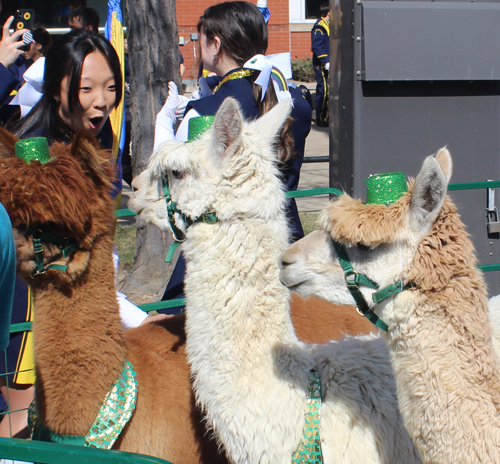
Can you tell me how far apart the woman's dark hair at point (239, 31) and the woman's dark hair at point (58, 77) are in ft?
1.82

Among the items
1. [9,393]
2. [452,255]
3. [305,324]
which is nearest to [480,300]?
[452,255]

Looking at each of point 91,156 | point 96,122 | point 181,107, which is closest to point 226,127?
point 91,156

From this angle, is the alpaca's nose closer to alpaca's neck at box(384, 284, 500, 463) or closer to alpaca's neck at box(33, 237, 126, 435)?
alpaca's neck at box(384, 284, 500, 463)

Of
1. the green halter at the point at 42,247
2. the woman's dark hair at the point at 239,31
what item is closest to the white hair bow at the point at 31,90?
the woman's dark hair at the point at 239,31

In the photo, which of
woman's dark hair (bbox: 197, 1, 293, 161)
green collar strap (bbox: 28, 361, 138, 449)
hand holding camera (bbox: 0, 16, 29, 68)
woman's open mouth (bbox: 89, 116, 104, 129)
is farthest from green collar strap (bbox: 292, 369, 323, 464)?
hand holding camera (bbox: 0, 16, 29, 68)

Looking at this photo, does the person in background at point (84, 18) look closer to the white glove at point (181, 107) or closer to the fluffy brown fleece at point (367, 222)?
the white glove at point (181, 107)

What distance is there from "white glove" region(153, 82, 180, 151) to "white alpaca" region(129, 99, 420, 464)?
2.64 feet

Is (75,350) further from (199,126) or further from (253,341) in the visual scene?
(199,126)

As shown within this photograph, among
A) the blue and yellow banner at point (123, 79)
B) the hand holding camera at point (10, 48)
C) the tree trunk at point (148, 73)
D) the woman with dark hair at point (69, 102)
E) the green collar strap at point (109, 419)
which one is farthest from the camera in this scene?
the tree trunk at point (148, 73)

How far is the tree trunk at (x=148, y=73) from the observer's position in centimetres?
485

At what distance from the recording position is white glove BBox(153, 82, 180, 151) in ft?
9.47

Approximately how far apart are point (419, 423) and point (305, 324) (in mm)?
1009

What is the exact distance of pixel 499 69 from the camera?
12.8 feet

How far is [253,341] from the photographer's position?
189 centimetres
